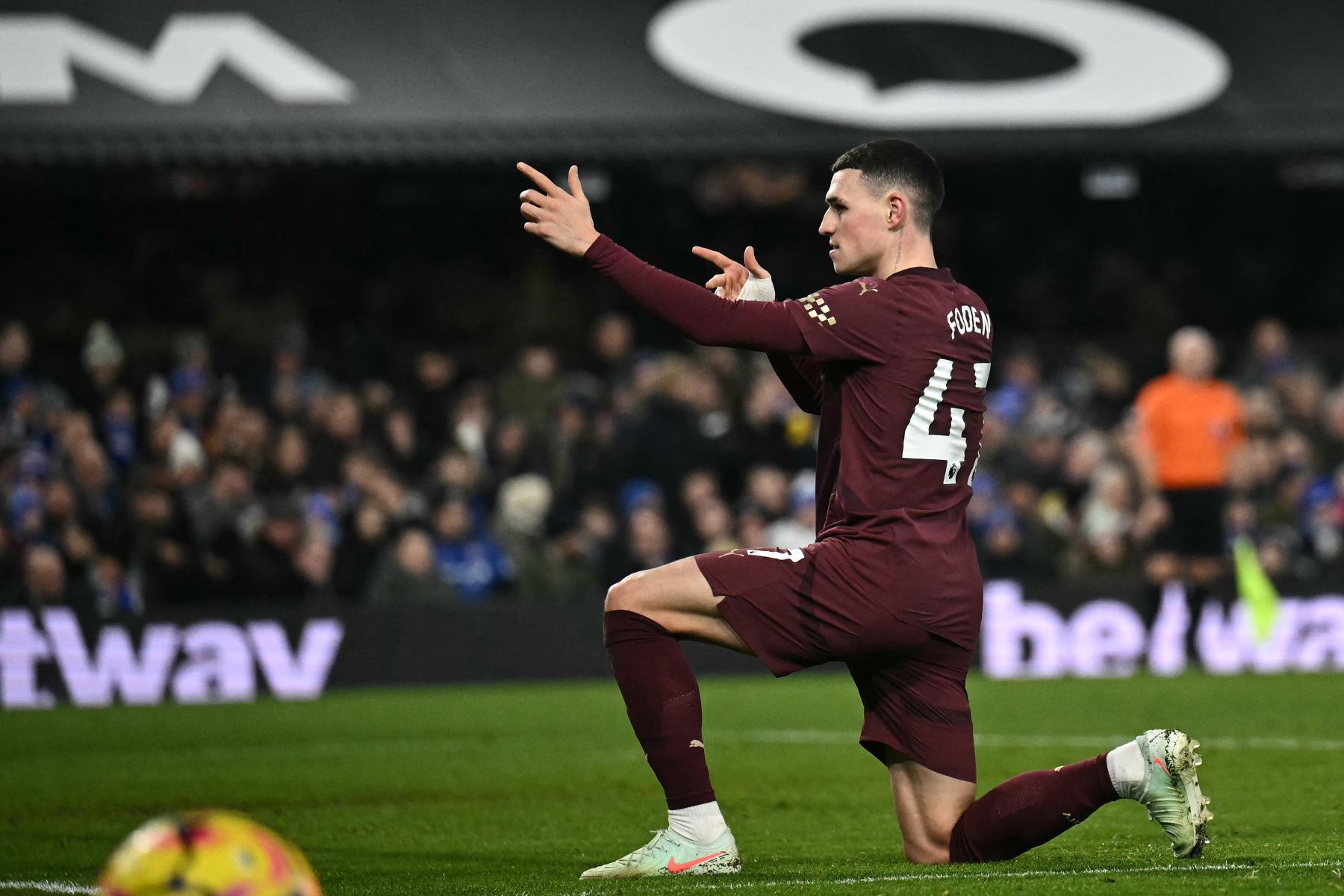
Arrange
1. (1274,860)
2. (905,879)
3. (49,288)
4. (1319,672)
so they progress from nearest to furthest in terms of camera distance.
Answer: (905,879) → (1274,860) → (1319,672) → (49,288)

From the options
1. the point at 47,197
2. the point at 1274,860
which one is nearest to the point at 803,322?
the point at 1274,860

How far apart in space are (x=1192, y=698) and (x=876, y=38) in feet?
22.7

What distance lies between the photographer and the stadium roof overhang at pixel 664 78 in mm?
16141

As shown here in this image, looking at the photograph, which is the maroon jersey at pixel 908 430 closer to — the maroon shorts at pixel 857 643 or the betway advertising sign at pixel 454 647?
the maroon shorts at pixel 857 643

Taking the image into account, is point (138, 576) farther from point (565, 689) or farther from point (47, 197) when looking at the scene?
point (47, 197)

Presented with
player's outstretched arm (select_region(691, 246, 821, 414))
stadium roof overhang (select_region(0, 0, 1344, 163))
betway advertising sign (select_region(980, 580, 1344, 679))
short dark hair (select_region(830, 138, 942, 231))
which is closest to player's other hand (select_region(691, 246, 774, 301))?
player's outstretched arm (select_region(691, 246, 821, 414))

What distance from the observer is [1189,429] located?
13641 mm

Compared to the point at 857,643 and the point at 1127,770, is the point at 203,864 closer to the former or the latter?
the point at 857,643

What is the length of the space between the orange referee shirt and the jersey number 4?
855cm

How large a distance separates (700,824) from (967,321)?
1.54 metres

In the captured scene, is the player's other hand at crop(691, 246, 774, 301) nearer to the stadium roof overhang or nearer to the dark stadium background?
the dark stadium background

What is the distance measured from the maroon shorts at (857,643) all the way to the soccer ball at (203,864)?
5.28ft

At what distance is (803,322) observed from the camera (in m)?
5.18

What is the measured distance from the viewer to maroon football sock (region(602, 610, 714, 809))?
5422mm
